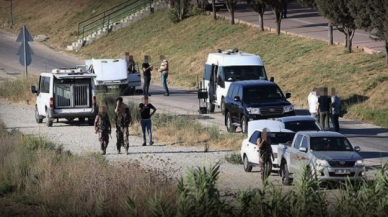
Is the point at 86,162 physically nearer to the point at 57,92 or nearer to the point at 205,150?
the point at 205,150

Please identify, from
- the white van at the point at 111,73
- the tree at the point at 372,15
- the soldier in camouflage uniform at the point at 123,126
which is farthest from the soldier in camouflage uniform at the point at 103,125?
the white van at the point at 111,73

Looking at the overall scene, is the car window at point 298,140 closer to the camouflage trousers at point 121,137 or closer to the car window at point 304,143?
the car window at point 304,143

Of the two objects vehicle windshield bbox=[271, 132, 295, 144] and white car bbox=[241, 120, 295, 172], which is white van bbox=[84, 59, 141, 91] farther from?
vehicle windshield bbox=[271, 132, 295, 144]

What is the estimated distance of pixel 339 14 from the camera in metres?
41.7

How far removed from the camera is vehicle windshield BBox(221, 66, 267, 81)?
35.8 m

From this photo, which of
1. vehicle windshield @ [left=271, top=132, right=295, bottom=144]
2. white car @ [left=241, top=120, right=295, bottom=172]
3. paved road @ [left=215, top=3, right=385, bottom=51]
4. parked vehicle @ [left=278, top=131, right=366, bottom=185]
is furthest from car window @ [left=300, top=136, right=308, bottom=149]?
paved road @ [left=215, top=3, right=385, bottom=51]

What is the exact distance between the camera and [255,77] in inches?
1414

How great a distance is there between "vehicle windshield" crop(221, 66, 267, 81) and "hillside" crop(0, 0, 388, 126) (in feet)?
12.7

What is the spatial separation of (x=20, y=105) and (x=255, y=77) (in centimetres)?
1150

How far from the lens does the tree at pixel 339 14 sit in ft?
136

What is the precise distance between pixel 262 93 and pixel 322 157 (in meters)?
10.6

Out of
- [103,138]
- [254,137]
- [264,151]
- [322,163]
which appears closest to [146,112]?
[103,138]

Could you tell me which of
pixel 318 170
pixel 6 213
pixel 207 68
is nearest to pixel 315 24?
pixel 207 68

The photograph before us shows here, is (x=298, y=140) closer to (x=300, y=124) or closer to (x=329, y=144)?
(x=329, y=144)
